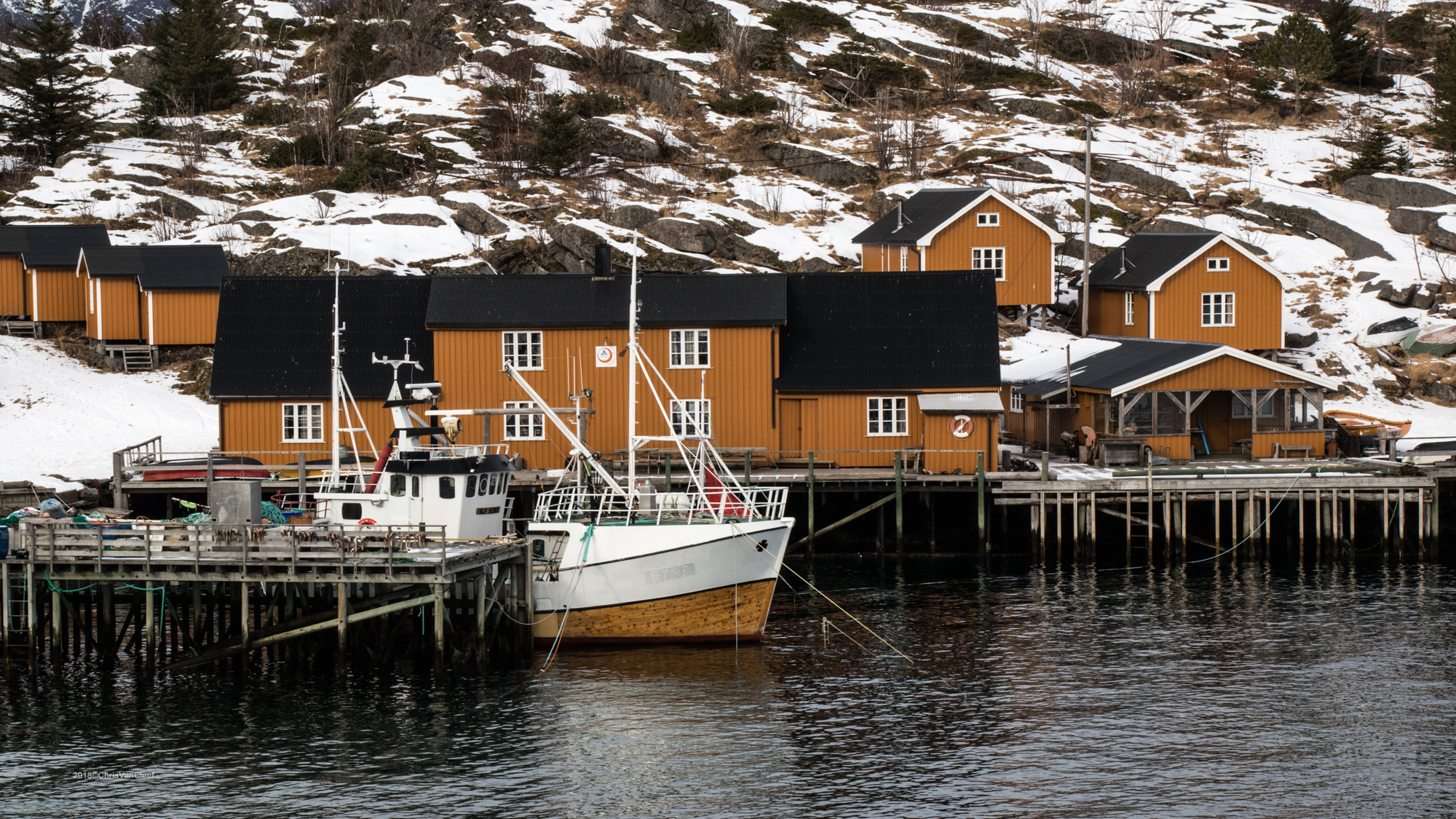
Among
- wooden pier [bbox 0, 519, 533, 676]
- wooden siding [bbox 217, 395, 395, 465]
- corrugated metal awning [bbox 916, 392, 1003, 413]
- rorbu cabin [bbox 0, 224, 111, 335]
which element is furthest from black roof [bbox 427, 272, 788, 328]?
rorbu cabin [bbox 0, 224, 111, 335]

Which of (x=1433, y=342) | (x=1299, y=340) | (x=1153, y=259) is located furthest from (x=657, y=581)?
(x=1299, y=340)

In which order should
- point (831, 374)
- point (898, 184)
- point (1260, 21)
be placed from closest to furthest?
1. point (831, 374)
2. point (898, 184)
3. point (1260, 21)

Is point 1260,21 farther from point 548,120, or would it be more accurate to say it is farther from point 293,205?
point 293,205

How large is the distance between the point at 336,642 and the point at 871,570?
16.4m

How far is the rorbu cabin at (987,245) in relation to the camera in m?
71.0

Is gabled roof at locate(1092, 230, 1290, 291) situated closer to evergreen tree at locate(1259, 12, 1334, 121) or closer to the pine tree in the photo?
evergreen tree at locate(1259, 12, 1334, 121)

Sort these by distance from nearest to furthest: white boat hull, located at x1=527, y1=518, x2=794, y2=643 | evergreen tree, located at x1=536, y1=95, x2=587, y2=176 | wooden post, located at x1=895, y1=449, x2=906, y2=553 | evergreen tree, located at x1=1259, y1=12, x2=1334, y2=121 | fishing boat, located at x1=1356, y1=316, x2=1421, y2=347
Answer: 1. white boat hull, located at x1=527, y1=518, x2=794, y2=643
2. wooden post, located at x1=895, y1=449, x2=906, y2=553
3. fishing boat, located at x1=1356, y1=316, x2=1421, y2=347
4. evergreen tree, located at x1=536, y1=95, x2=587, y2=176
5. evergreen tree, located at x1=1259, y1=12, x2=1334, y2=121

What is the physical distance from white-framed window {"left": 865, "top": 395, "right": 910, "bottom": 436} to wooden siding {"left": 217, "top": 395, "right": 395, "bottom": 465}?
50.0 ft

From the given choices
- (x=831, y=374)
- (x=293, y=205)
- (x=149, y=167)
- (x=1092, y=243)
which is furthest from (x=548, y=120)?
(x=831, y=374)

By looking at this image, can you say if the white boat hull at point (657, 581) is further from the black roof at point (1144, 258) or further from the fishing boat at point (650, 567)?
the black roof at point (1144, 258)

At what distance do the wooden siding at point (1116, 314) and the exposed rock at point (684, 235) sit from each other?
18.9 meters

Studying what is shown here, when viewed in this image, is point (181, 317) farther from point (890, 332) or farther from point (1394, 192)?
point (1394, 192)

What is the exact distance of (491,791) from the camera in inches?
984

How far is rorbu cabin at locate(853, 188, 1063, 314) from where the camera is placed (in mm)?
71000
